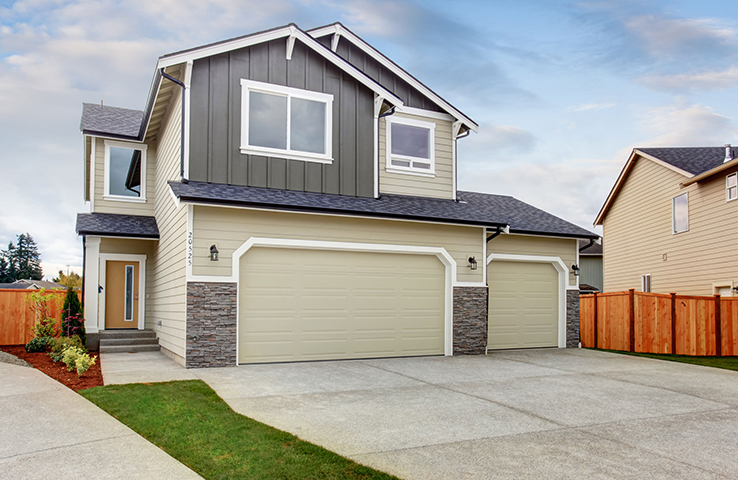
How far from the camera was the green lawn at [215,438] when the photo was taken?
15.2 feet

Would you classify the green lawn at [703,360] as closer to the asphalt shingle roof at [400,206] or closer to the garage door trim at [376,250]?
the asphalt shingle roof at [400,206]

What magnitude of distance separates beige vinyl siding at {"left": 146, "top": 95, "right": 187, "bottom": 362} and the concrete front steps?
0.25m

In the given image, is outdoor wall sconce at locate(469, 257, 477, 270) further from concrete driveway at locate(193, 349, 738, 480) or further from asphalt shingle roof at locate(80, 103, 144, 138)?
asphalt shingle roof at locate(80, 103, 144, 138)

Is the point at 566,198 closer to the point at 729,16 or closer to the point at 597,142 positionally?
the point at 597,142

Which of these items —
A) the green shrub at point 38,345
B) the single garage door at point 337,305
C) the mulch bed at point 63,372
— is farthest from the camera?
the green shrub at point 38,345

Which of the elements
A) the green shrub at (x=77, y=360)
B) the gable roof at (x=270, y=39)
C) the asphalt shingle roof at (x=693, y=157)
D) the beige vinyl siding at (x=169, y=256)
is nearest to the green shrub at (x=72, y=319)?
the beige vinyl siding at (x=169, y=256)

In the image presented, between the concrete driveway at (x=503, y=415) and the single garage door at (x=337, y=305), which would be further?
the single garage door at (x=337, y=305)

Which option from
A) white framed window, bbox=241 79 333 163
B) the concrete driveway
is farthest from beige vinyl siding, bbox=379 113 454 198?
the concrete driveway

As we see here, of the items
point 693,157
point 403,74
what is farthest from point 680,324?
point 403,74

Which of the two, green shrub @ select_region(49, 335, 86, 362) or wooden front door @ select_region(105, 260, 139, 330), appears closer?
green shrub @ select_region(49, 335, 86, 362)

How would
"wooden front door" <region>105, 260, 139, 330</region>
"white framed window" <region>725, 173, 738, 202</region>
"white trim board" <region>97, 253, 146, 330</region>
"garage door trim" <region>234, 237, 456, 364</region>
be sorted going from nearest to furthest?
1. "garage door trim" <region>234, 237, 456, 364</region>
2. "white trim board" <region>97, 253, 146, 330</region>
3. "wooden front door" <region>105, 260, 139, 330</region>
4. "white framed window" <region>725, 173, 738, 202</region>

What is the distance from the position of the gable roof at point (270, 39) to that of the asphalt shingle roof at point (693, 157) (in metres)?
12.6

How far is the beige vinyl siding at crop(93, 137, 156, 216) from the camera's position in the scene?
48.7 feet

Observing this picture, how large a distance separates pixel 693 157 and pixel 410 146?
42.1ft
